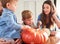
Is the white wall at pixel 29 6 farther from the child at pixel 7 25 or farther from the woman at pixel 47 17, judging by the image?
the child at pixel 7 25

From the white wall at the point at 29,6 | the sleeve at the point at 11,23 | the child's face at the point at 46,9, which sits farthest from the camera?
the white wall at the point at 29,6

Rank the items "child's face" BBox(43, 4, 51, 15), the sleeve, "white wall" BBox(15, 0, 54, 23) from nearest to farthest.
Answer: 1. the sleeve
2. "child's face" BBox(43, 4, 51, 15)
3. "white wall" BBox(15, 0, 54, 23)

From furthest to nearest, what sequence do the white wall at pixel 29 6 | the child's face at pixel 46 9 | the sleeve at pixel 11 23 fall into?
the white wall at pixel 29 6 → the child's face at pixel 46 9 → the sleeve at pixel 11 23

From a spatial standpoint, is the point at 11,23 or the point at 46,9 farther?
the point at 46,9

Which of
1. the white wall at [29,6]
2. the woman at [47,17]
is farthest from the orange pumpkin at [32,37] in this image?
the white wall at [29,6]

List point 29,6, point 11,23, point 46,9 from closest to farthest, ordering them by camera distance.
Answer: point 11,23, point 46,9, point 29,6

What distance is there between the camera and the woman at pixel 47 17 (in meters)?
1.66

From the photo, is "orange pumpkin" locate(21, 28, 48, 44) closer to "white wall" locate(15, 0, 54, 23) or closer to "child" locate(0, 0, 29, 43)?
"child" locate(0, 0, 29, 43)

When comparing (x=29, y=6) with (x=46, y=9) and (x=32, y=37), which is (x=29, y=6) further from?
(x=32, y=37)

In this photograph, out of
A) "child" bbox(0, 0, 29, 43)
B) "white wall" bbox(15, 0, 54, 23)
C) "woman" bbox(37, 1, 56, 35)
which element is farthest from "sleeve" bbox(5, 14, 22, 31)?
"white wall" bbox(15, 0, 54, 23)

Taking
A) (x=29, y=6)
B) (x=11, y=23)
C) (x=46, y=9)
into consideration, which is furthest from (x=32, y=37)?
(x=29, y=6)

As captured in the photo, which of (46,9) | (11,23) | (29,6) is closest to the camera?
(11,23)

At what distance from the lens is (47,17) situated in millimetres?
1734

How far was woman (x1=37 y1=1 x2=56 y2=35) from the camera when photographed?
65.4 inches
